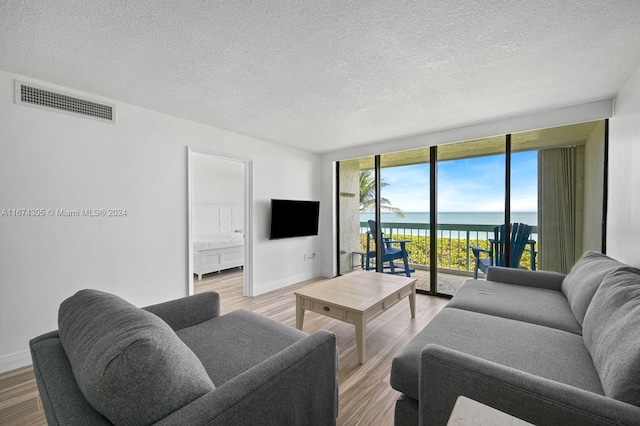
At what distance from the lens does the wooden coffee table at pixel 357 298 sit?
2233 mm

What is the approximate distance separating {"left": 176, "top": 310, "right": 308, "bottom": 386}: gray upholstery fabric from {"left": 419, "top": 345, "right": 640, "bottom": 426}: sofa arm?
29.9 inches

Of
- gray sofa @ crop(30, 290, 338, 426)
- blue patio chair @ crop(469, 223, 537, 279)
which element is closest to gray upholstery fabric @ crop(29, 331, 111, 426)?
gray sofa @ crop(30, 290, 338, 426)

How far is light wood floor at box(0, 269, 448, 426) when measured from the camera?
1.66 metres

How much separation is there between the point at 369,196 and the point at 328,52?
3.17 metres

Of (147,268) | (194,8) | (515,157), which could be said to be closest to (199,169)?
(147,268)

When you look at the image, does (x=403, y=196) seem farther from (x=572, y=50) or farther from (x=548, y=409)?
(x=548, y=409)

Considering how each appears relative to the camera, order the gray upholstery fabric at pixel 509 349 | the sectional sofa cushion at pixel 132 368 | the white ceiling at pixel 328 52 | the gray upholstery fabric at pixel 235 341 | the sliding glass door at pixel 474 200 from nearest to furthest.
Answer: the sectional sofa cushion at pixel 132 368 < the gray upholstery fabric at pixel 509 349 < the gray upholstery fabric at pixel 235 341 < the white ceiling at pixel 328 52 < the sliding glass door at pixel 474 200

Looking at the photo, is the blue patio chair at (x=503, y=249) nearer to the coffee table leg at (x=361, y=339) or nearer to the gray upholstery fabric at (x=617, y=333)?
the gray upholstery fabric at (x=617, y=333)

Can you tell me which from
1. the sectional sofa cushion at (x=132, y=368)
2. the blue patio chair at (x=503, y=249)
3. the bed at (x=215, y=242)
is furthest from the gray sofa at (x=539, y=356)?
the bed at (x=215, y=242)

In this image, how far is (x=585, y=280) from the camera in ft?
6.06

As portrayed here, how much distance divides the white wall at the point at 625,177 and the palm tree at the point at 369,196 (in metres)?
2.36

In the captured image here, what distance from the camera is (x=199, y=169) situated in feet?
21.2

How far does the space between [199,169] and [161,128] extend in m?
3.62

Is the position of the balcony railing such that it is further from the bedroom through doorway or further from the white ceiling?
the bedroom through doorway
